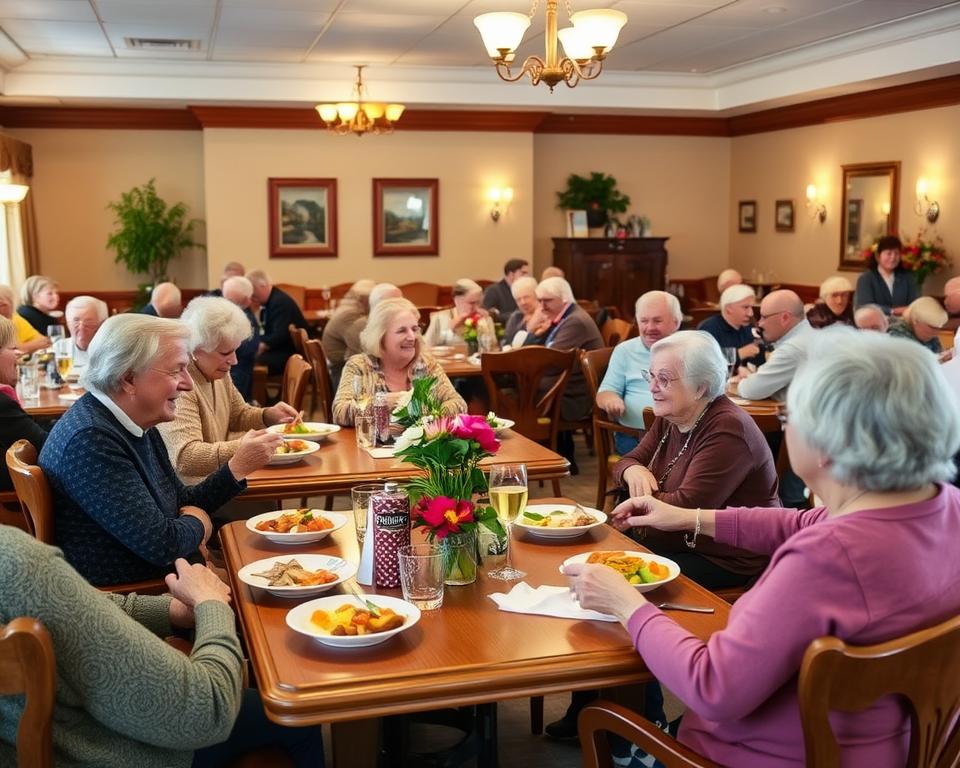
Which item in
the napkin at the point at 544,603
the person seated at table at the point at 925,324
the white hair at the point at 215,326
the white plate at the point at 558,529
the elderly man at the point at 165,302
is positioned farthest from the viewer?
the elderly man at the point at 165,302

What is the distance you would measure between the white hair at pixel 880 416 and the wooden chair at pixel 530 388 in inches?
155

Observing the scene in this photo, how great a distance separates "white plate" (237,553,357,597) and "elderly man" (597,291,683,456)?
279cm

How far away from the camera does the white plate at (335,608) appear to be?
1924mm

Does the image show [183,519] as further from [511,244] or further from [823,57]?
[511,244]

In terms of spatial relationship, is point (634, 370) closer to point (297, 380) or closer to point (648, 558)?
point (297, 380)

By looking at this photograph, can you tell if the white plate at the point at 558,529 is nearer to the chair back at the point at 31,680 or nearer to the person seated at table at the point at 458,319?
the chair back at the point at 31,680

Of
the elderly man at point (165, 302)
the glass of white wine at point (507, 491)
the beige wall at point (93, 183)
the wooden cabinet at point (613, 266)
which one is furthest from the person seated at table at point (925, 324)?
the beige wall at point (93, 183)

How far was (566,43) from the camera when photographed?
5.75 metres

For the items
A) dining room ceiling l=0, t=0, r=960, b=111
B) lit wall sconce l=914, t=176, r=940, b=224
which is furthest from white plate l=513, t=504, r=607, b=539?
lit wall sconce l=914, t=176, r=940, b=224

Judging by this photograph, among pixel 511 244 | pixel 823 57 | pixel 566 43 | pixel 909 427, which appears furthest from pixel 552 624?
pixel 511 244

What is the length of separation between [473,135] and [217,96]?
9.40 ft

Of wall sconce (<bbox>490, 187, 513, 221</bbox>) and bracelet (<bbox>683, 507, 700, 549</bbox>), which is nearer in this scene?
bracelet (<bbox>683, 507, 700, 549</bbox>)

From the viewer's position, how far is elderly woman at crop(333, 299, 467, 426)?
4367mm

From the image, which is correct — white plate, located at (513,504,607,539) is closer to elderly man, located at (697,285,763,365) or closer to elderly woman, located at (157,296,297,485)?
elderly woman, located at (157,296,297,485)
